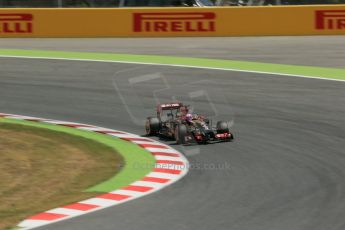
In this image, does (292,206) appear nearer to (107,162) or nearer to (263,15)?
Result: (107,162)

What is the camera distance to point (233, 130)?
15.0 meters

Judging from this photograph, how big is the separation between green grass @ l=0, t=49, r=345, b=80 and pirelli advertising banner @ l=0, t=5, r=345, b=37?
3198 millimetres

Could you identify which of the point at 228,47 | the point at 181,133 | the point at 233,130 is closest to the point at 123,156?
the point at 181,133

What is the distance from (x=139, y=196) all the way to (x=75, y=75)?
41.0 ft

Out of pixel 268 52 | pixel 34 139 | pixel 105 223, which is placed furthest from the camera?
pixel 268 52

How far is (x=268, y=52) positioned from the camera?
26703mm

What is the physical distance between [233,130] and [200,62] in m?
9.83

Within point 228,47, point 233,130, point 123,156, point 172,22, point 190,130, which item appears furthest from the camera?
point 172,22

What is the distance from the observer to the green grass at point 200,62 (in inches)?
890

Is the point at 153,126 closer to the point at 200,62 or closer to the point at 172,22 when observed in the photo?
the point at 200,62

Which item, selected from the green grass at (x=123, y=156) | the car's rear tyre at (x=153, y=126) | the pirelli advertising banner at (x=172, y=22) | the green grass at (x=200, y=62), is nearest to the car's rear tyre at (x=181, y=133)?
the green grass at (x=123, y=156)

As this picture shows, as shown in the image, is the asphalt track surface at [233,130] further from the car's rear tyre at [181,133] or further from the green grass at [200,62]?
the green grass at [200,62]

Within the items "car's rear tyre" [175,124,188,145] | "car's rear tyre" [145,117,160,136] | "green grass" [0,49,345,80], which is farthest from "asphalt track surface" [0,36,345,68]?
"car's rear tyre" [175,124,188,145]

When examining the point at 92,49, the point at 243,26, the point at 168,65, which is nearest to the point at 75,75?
the point at 168,65
